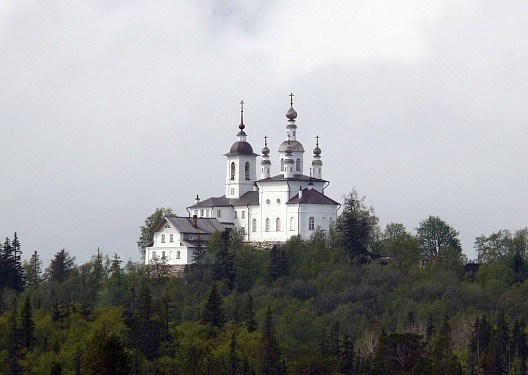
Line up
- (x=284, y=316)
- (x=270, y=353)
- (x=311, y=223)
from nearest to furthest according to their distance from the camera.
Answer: (x=270, y=353) < (x=284, y=316) < (x=311, y=223)

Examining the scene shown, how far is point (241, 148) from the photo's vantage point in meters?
122

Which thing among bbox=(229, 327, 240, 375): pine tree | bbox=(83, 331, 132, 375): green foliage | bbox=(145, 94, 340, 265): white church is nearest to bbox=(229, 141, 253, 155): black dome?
bbox=(145, 94, 340, 265): white church

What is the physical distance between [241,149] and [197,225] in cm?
569

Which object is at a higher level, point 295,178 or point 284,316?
point 295,178

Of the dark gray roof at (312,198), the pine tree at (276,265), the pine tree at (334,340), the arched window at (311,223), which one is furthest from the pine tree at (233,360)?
the arched window at (311,223)

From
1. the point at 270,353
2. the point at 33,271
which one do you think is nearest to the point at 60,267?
the point at 33,271

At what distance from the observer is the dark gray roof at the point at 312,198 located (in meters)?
116

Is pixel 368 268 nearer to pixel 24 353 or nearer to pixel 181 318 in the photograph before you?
pixel 181 318

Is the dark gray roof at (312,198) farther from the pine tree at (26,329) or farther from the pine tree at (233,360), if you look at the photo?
the pine tree at (26,329)

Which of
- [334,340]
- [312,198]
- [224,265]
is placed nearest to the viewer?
[334,340]

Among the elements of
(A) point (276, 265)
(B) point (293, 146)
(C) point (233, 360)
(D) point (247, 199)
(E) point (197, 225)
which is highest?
(B) point (293, 146)

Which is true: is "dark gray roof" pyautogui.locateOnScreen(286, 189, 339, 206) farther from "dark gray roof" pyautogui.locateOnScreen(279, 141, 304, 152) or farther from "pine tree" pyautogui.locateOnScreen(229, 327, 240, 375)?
"pine tree" pyautogui.locateOnScreen(229, 327, 240, 375)

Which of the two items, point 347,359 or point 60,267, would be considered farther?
point 60,267

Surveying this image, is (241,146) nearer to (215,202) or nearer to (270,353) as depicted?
(215,202)
